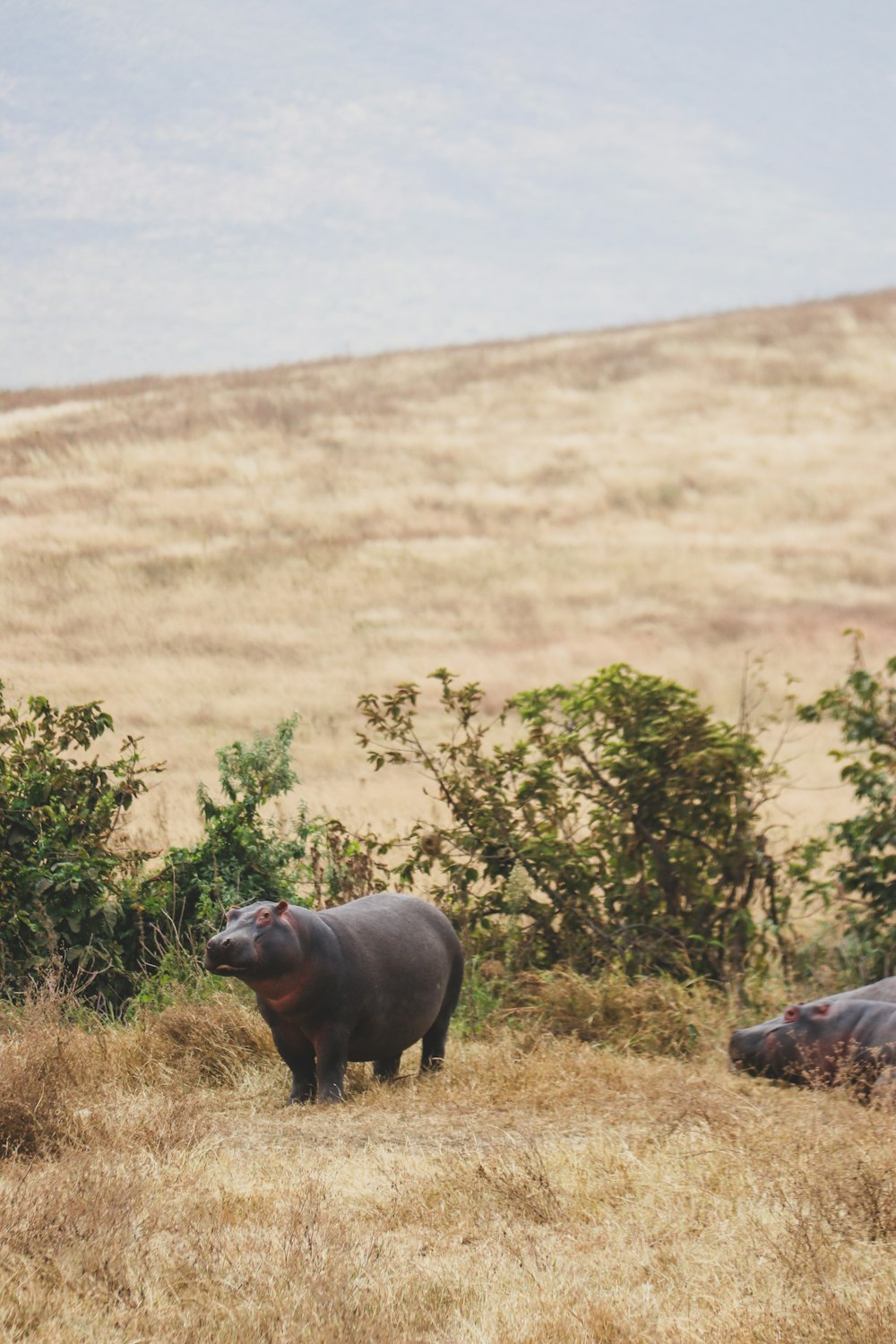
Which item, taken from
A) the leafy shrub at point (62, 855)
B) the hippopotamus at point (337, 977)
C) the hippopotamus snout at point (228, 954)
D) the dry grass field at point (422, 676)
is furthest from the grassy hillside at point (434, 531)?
the hippopotamus snout at point (228, 954)

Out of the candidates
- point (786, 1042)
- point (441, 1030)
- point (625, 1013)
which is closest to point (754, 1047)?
point (786, 1042)

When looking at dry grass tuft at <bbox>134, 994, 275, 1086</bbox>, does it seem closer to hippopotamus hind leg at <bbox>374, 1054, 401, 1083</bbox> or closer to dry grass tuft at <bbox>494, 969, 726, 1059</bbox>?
hippopotamus hind leg at <bbox>374, 1054, 401, 1083</bbox>

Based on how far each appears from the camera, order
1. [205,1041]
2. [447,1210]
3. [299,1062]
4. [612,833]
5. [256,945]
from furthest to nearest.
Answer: [612,833]
[205,1041]
[299,1062]
[256,945]
[447,1210]

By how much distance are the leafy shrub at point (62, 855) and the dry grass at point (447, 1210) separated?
1.74m

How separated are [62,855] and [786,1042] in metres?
4.44

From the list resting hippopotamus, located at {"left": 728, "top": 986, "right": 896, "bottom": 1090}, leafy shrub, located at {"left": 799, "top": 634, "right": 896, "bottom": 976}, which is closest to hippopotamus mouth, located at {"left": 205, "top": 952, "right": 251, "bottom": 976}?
resting hippopotamus, located at {"left": 728, "top": 986, "right": 896, "bottom": 1090}

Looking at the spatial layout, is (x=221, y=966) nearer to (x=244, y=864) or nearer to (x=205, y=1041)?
(x=205, y=1041)

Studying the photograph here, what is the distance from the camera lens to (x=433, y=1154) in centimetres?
560

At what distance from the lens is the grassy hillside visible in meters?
14.0

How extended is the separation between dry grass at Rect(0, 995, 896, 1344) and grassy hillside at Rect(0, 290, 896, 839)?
435 centimetres

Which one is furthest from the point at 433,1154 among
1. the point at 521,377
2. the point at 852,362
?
the point at 852,362

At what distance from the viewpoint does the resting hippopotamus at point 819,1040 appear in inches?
288

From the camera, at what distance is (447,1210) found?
488 centimetres

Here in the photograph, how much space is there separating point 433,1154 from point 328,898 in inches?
154
